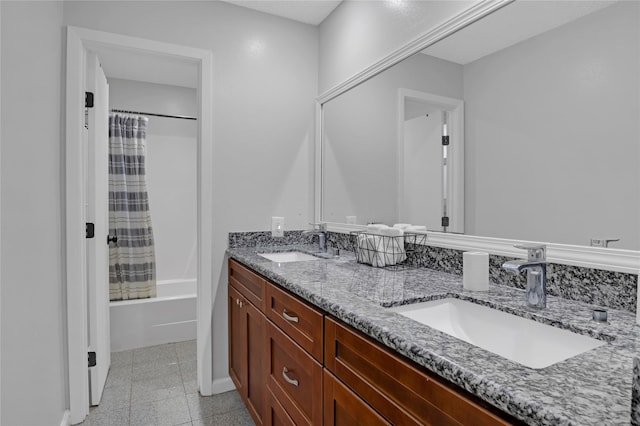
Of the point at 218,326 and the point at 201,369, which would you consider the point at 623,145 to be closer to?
the point at 218,326

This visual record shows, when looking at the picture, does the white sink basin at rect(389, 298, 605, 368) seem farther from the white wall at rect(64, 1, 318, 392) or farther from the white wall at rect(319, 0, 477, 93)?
the white wall at rect(64, 1, 318, 392)

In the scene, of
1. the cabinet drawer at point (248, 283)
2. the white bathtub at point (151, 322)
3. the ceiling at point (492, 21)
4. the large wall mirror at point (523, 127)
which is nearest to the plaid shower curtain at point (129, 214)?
the white bathtub at point (151, 322)

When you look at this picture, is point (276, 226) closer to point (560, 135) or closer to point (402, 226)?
point (402, 226)

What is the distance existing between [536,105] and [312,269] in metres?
1.04

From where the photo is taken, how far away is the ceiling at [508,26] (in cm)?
111

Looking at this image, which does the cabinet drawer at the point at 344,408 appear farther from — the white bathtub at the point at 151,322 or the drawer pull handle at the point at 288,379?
the white bathtub at the point at 151,322

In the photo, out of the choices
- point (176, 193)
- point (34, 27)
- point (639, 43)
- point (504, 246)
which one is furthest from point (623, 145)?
point (176, 193)

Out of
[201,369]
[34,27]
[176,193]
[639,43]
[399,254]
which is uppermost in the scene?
[34,27]

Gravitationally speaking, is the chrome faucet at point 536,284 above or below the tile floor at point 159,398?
above

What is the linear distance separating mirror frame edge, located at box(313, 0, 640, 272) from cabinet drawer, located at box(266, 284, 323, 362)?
2.29ft

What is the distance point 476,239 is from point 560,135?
1.53 feet

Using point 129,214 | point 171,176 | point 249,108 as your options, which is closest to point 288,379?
point 249,108

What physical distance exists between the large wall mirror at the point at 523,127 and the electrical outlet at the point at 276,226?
0.75 m

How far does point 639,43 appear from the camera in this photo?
0.95 m
